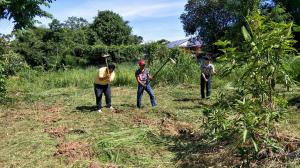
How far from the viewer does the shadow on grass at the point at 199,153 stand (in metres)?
6.00

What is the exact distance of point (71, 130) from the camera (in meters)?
8.61

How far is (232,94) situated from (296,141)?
3.42 ft

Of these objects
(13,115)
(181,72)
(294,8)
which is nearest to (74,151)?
(13,115)

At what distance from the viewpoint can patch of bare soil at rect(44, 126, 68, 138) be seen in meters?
8.32

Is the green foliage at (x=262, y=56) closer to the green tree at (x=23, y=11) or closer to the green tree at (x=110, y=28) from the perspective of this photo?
the green tree at (x=23, y=11)

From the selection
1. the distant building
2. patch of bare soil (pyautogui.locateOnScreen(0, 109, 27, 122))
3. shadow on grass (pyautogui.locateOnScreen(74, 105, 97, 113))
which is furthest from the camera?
the distant building

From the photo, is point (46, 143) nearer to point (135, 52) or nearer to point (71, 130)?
point (71, 130)

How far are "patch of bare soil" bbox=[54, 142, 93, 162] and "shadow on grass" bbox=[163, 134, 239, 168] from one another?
130 centimetres

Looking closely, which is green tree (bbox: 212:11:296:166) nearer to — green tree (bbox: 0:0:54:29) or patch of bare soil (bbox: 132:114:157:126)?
patch of bare soil (bbox: 132:114:157:126)

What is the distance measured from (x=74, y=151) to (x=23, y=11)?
7058mm

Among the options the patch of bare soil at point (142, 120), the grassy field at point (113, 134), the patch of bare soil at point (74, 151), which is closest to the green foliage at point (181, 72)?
the grassy field at point (113, 134)

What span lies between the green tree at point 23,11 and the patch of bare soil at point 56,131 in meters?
5.06

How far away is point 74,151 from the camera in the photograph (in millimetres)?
7066

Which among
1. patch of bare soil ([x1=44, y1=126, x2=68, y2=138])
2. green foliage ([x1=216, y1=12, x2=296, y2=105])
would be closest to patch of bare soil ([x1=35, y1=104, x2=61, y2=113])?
patch of bare soil ([x1=44, y1=126, x2=68, y2=138])
